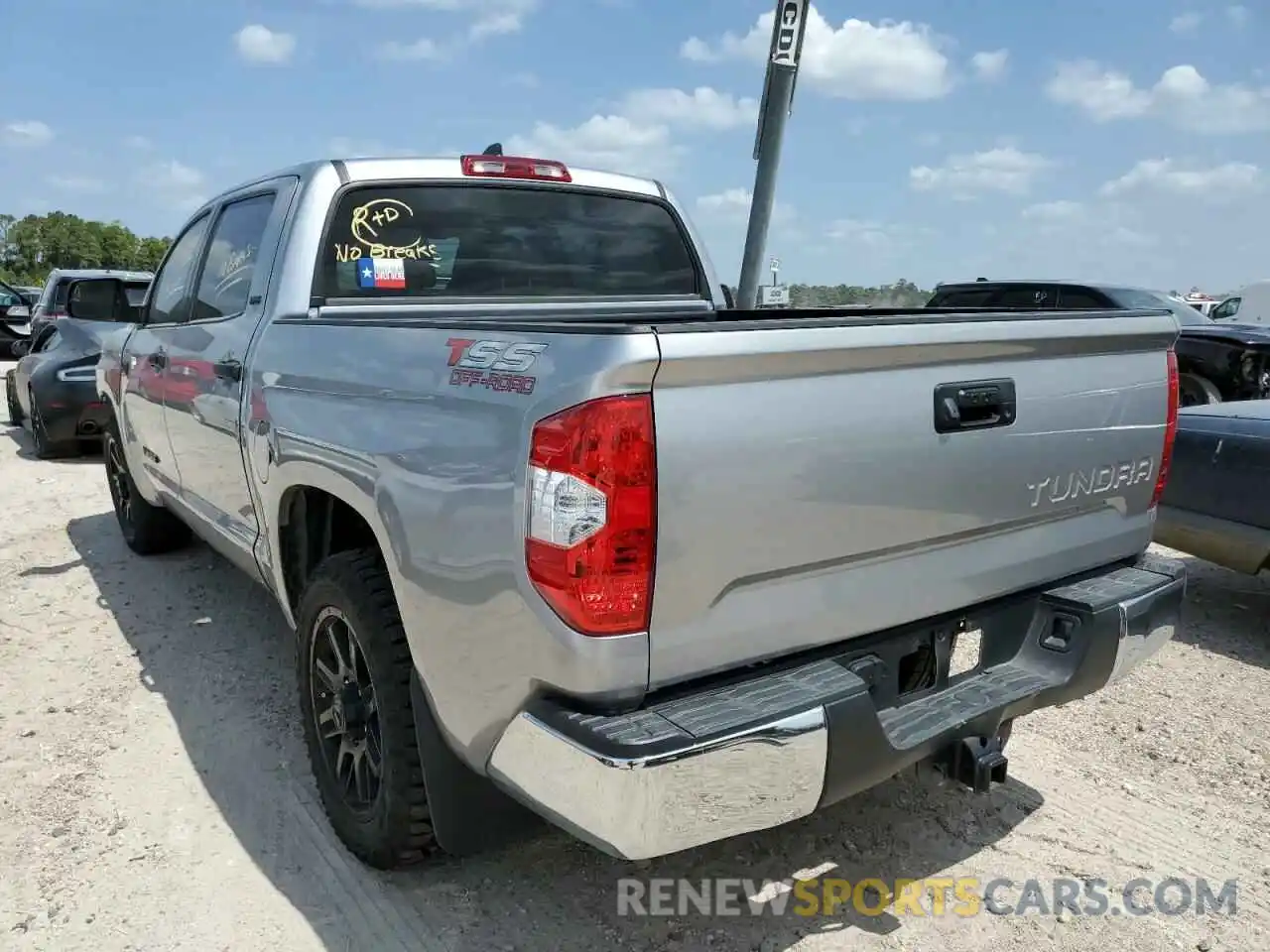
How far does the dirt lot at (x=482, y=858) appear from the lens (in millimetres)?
2541

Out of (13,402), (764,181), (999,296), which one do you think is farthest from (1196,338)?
(13,402)

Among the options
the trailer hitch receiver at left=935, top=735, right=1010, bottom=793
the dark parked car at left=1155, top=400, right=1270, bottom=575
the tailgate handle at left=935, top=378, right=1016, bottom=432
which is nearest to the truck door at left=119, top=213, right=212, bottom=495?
the tailgate handle at left=935, top=378, right=1016, bottom=432

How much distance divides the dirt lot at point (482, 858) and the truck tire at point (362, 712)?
0.56 ft

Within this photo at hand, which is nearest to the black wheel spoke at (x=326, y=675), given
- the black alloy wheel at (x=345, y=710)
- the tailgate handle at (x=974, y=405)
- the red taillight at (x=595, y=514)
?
the black alloy wheel at (x=345, y=710)

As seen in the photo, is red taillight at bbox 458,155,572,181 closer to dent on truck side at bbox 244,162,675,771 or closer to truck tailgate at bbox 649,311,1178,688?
dent on truck side at bbox 244,162,675,771

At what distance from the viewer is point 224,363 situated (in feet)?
11.5

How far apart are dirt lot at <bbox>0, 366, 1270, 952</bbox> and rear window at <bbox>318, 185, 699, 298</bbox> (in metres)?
1.73

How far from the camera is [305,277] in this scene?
328 cm

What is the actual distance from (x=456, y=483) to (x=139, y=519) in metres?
4.36

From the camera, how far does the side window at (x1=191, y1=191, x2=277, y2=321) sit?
3.64m

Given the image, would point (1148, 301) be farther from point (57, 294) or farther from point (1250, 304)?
point (1250, 304)

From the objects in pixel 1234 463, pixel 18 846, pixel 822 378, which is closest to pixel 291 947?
pixel 18 846

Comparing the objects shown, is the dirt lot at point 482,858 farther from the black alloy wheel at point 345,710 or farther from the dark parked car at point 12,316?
the dark parked car at point 12,316

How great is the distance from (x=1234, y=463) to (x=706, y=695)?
3675mm
